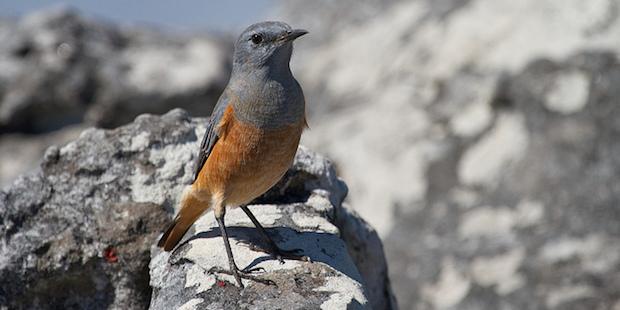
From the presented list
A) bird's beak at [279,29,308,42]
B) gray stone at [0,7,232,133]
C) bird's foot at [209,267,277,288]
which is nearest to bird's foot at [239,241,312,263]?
bird's foot at [209,267,277,288]

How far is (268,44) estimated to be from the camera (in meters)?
4.00

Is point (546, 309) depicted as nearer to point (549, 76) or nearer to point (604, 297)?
point (604, 297)

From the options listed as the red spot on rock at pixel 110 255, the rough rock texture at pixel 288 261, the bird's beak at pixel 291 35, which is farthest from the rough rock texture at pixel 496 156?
the bird's beak at pixel 291 35

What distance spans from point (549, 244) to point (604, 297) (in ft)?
2.48

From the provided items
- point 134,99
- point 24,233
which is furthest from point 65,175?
point 134,99

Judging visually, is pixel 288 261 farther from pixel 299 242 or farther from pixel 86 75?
pixel 86 75

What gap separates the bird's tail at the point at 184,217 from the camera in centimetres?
407

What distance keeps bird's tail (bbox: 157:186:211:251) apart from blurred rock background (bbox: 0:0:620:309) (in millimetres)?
3273

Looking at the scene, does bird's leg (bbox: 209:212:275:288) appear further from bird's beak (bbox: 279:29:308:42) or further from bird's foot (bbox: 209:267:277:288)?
bird's beak (bbox: 279:29:308:42)

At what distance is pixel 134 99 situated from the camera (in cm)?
1126

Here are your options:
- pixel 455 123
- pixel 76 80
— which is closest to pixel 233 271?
pixel 455 123

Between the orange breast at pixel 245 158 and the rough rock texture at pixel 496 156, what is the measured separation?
321cm

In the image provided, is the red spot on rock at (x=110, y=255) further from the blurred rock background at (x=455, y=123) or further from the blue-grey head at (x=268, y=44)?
the blurred rock background at (x=455, y=123)

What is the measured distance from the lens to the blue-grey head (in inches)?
157
